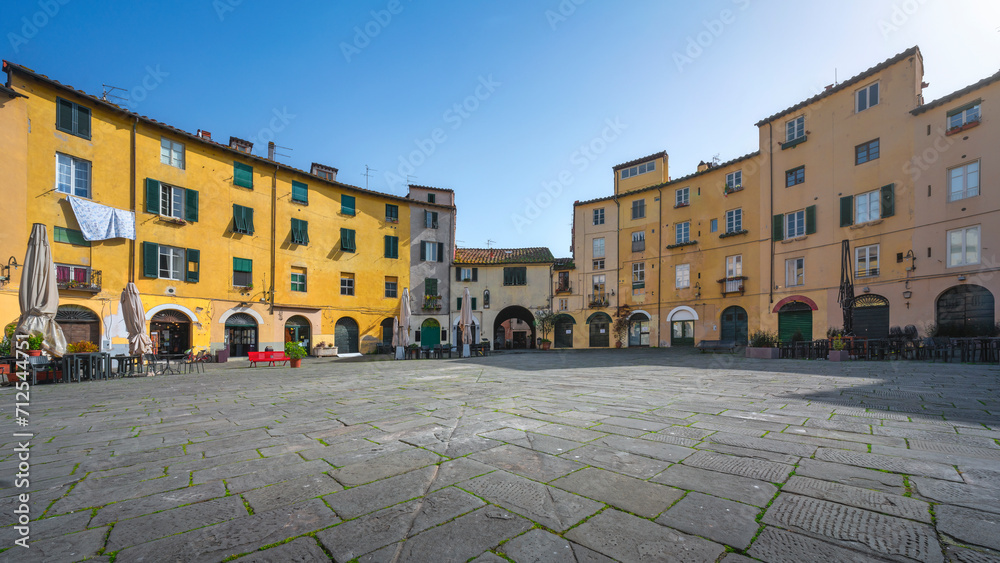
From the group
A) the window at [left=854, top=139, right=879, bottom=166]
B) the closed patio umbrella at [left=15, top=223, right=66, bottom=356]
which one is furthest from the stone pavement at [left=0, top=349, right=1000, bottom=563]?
the window at [left=854, top=139, right=879, bottom=166]

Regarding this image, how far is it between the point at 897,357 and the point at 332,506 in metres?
18.3

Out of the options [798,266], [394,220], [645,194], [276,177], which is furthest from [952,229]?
[276,177]

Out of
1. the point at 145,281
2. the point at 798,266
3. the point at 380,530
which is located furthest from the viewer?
the point at 798,266

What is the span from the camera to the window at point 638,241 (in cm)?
2995

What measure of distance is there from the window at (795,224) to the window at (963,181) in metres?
5.50

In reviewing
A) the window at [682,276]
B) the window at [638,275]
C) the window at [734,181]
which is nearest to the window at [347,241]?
the window at [638,275]

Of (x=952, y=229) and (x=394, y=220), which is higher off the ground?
(x=394, y=220)

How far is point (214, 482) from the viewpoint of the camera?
10.5 ft

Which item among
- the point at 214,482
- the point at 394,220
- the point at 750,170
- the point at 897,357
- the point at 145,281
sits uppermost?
the point at 750,170

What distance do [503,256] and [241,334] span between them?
1925cm

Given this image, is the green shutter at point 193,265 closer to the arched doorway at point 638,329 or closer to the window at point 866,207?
the arched doorway at point 638,329

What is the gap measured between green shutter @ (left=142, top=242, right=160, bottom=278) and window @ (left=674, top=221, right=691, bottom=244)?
28272 mm

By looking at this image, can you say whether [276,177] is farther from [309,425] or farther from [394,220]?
[309,425]

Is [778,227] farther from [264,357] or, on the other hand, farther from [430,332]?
[264,357]
